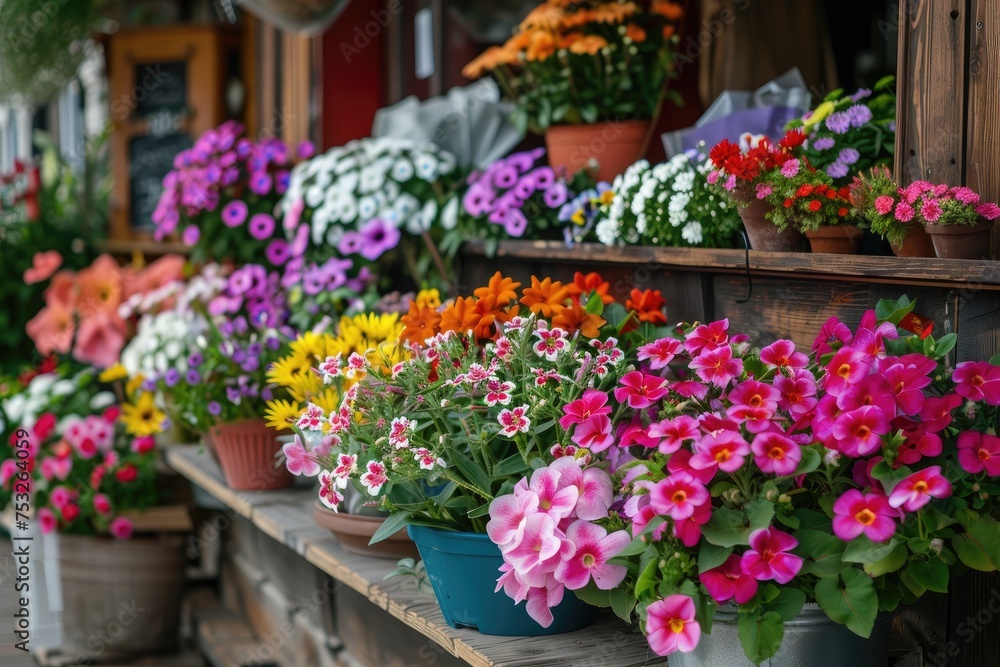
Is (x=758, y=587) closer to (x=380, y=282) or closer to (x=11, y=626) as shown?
(x=380, y=282)

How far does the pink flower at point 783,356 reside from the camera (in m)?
1.30

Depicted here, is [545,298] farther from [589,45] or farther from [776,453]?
[589,45]

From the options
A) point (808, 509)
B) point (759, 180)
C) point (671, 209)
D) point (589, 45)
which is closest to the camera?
point (808, 509)

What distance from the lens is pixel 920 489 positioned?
1.12 meters

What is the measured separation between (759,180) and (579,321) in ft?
1.14

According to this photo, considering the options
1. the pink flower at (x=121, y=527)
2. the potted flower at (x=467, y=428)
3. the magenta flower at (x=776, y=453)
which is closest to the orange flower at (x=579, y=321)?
the potted flower at (x=467, y=428)

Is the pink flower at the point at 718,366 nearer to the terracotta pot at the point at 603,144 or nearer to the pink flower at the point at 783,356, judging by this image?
the pink flower at the point at 783,356

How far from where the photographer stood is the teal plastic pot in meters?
1.46

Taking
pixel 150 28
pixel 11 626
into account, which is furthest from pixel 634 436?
pixel 150 28

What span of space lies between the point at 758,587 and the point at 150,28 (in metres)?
4.27

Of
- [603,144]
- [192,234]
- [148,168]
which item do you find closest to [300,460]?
[603,144]

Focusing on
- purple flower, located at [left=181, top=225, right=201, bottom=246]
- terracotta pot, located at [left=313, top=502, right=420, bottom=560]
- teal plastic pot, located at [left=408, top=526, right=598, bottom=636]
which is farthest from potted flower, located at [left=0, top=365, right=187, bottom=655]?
teal plastic pot, located at [left=408, top=526, right=598, bottom=636]

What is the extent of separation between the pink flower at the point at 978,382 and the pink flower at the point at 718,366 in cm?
25

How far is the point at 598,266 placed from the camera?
2.25m
